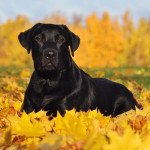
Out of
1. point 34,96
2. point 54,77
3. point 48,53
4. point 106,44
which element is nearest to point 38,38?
point 48,53

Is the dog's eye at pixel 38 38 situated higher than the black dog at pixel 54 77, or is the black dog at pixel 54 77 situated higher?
the dog's eye at pixel 38 38

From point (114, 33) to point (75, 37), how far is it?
2813 inches

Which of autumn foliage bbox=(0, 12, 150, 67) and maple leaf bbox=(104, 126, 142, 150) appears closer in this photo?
maple leaf bbox=(104, 126, 142, 150)

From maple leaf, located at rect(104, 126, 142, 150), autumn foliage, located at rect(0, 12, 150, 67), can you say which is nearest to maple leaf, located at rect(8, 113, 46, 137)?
maple leaf, located at rect(104, 126, 142, 150)

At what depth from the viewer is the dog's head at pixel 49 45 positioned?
255 inches

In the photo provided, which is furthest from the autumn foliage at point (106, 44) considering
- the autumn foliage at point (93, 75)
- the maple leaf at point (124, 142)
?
the maple leaf at point (124, 142)

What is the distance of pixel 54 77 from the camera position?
6828mm

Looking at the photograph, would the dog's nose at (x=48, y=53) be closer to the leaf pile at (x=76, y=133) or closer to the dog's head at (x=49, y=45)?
the dog's head at (x=49, y=45)

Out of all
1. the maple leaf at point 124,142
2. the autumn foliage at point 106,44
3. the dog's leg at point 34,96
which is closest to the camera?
the maple leaf at point 124,142

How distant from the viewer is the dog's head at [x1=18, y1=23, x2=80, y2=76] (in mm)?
6471

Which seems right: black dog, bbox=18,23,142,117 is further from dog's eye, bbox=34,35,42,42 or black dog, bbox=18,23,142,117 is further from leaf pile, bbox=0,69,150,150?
leaf pile, bbox=0,69,150,150

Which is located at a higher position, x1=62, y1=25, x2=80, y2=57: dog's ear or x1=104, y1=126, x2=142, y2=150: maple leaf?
x1=62, y1=25, x2=80, y2=57: dog's ear

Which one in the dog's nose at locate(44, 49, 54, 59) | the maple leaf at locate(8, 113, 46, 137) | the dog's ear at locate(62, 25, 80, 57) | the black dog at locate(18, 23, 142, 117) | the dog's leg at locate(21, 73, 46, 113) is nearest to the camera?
the maple leaf at locate(8, 113, 46, 137)

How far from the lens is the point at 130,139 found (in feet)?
9.26
